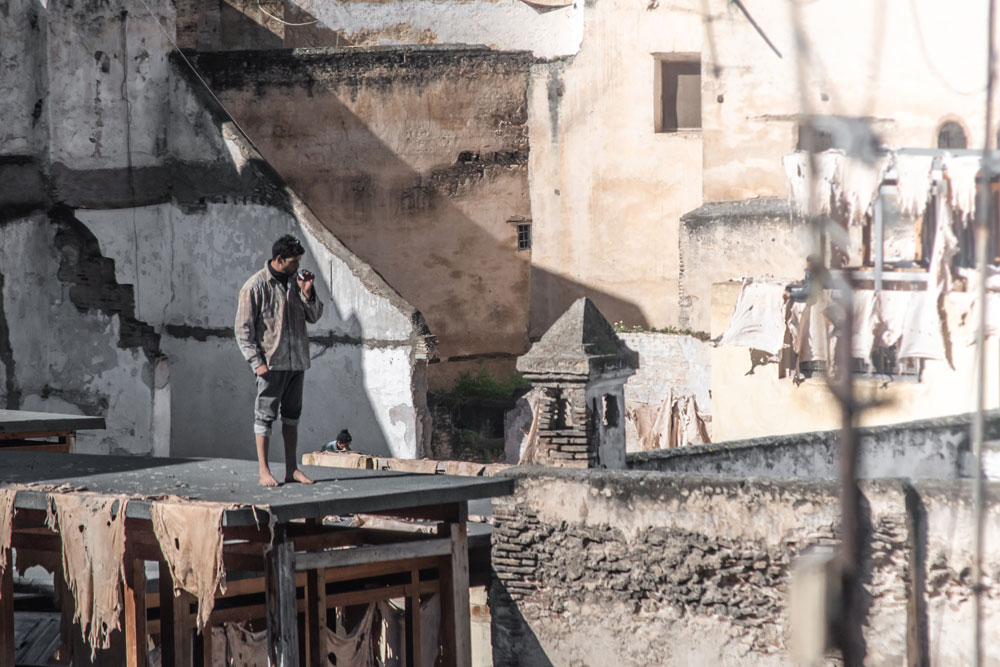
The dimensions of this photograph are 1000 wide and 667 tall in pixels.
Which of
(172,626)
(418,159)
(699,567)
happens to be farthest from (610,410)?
(418,159)

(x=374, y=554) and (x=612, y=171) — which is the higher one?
(x=612, y=171)

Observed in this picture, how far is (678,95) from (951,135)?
4.92 metres

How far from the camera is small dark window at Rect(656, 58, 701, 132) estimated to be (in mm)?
21719

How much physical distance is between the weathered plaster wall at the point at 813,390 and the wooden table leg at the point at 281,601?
803 cm

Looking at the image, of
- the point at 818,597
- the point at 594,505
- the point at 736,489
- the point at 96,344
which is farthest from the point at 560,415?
the point at 96,344

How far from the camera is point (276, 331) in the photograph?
28.2 ft

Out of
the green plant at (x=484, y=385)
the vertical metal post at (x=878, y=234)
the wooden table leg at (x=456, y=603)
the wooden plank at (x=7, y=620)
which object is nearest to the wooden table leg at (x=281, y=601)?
the wooden table leg at (x=456, y=603)

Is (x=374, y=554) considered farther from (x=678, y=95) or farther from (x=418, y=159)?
(x=678, y=95)

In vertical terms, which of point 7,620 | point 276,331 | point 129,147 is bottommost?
point 7,620

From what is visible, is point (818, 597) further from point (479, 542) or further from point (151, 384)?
point (151, 384)

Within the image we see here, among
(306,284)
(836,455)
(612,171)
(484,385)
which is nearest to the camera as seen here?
(306,284)

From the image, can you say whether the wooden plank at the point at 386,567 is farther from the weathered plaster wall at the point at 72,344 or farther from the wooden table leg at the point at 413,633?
the weathered plaster wall at the point at 72,344

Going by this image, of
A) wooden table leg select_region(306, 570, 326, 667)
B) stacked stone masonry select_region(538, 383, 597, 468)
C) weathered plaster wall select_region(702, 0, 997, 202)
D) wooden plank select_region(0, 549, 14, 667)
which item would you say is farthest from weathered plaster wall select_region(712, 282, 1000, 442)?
wooden plank select_region(0, 549, 14, 667)

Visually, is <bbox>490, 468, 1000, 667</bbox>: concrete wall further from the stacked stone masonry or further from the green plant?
the green plant
